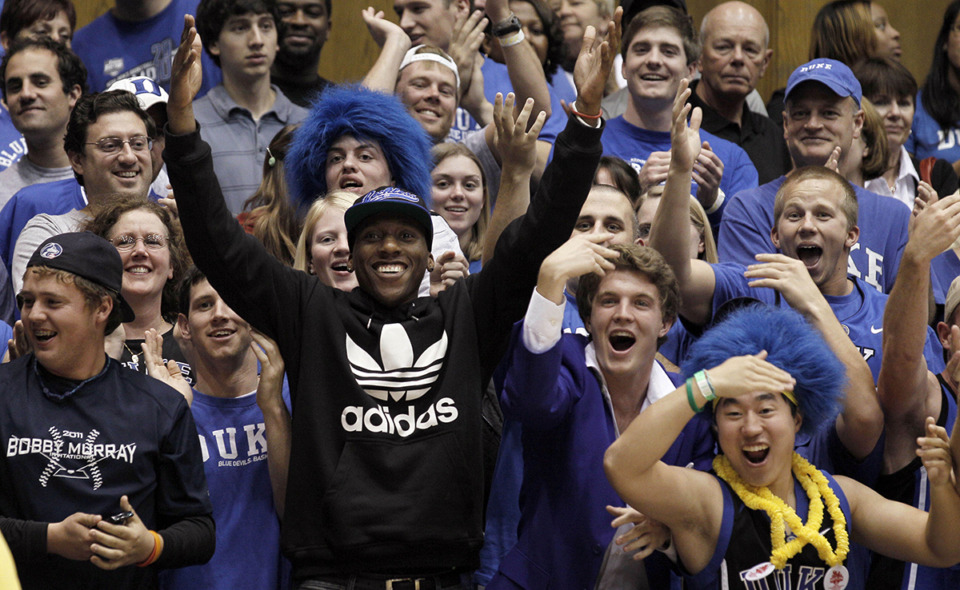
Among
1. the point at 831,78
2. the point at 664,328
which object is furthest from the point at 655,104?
Result: the point at 664,328

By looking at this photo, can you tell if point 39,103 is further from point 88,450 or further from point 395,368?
point 395,368

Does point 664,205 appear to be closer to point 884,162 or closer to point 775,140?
point 884,162

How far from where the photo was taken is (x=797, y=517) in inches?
125

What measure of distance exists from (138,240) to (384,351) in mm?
1190

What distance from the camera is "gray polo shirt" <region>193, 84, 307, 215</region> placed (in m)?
5.11

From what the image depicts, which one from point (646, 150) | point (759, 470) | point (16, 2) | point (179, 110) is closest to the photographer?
point (179, 110)

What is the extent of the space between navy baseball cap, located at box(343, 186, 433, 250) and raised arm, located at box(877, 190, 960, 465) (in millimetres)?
1340

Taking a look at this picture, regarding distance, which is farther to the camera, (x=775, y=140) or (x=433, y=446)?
(x=775, y=140)

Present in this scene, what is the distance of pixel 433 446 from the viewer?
3.12 metres

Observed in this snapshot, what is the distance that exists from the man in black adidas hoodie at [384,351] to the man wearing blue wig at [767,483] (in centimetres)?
45

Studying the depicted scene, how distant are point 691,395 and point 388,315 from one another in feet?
2.62

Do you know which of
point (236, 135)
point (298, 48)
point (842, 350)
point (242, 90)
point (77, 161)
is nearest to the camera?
point (842, 350)

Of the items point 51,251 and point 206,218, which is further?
point 51,251

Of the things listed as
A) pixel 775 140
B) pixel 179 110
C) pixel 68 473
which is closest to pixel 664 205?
pixel 179 110
